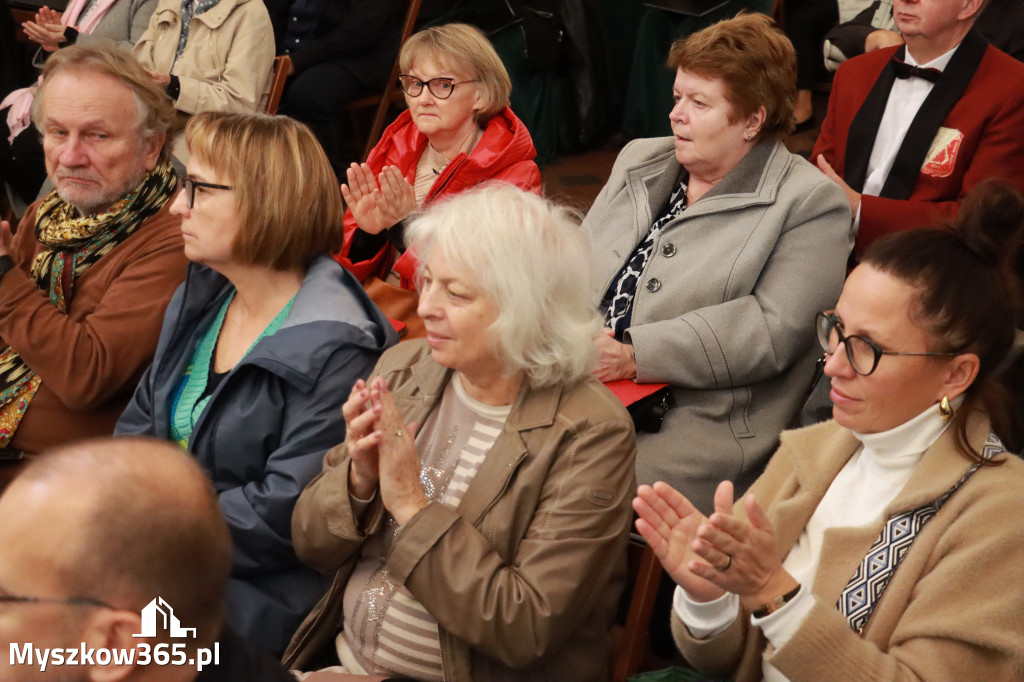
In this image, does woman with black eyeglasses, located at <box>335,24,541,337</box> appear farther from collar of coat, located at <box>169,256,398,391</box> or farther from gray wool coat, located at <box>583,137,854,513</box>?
gray wool coat, located at <box>583,137,854,513</box>

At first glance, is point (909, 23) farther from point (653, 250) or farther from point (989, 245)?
point (989, 245)

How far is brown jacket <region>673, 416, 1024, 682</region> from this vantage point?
4.90 feet

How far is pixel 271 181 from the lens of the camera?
7.55 ft

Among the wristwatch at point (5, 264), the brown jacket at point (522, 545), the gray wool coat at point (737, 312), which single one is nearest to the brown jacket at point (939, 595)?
the brown jacket at point (522, 545)

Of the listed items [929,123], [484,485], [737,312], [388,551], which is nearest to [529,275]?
[484,485]

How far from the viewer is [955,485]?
5.18 ft

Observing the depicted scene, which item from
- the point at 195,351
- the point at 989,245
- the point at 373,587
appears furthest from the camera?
the point at 195,351

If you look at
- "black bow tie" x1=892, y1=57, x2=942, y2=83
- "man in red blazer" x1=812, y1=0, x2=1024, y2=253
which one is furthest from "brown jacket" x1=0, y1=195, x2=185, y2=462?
"black bow tie" x1=892, y1=57, x2=942, y2=83

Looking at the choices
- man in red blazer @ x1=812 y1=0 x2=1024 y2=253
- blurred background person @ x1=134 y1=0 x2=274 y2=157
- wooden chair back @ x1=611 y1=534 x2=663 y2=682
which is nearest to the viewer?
wooden chair back @ x1=611 y1=534 x2=663 y2=682

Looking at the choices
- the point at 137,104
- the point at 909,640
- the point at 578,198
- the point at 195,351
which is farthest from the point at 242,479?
the point at 578,198

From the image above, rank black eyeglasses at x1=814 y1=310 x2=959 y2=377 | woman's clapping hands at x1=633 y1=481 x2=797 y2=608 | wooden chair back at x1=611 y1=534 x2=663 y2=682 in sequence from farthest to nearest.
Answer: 1. wooden chair back at x1=611 y1=534 x2=663 y2=682
2. black eyeglasses at x1=814 y1=310 x2=959 y2=377
3. woman's clapping hands at x1=633 y1=481 x2=797 y2=608

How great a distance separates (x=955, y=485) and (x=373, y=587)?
38.8 inches

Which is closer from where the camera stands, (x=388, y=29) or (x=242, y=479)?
(x=242, y=479)

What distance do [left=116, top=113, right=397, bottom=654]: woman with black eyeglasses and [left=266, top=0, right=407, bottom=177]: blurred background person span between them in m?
2.31
